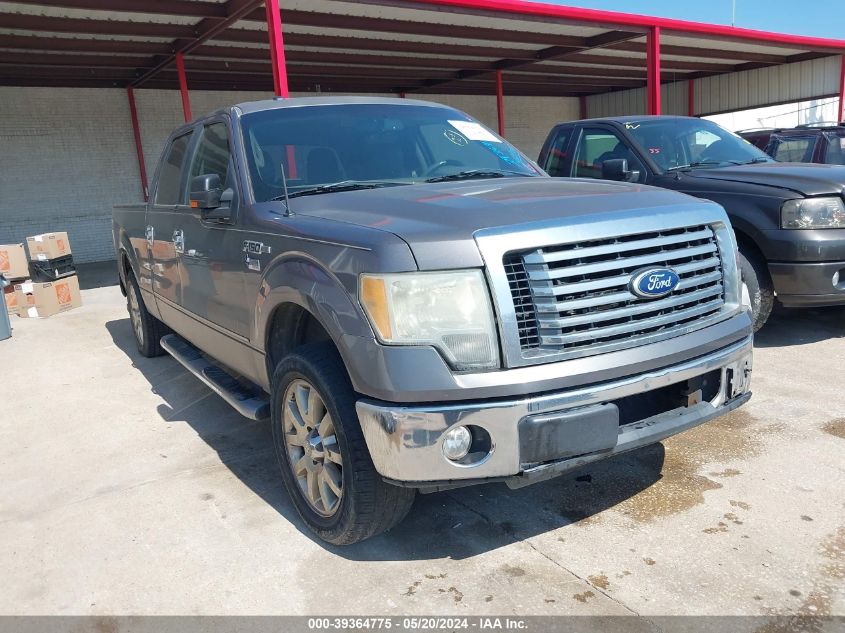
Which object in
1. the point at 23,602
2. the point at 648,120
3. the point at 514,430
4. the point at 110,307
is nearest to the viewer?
the point at 514,430

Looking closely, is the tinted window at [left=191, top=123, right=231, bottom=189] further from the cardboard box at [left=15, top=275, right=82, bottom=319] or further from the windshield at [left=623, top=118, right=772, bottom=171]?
the cardboard box at [left=15, top=275, right=82, bottom=319]

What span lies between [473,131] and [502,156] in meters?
0.26

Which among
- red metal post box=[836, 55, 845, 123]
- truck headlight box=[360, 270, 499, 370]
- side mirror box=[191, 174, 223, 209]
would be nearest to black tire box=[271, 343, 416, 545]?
truck headlight box=[360, 270, 499, 370]

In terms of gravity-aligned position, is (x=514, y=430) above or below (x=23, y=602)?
above

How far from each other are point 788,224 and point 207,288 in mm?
4141

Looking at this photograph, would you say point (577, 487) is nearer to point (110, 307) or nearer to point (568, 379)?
point (568, 379)

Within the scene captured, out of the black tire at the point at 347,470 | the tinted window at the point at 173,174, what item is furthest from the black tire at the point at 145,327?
the black tire at the point at 347,470

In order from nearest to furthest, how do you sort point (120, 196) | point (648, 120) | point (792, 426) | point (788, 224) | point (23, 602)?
point (23, 602), point (792, 426), point (788, 224), point (648, 120), point (120, 196)

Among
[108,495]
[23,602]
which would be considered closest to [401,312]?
[23,602]

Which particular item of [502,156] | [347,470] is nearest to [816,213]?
[502,156]

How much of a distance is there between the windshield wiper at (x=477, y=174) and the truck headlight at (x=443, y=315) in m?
1.26

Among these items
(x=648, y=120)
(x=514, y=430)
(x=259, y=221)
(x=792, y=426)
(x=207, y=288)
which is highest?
(x=648, y=120)

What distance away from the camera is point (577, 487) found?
10.7 feet

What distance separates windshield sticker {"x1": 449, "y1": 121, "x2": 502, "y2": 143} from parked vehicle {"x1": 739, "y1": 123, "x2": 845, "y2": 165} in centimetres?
558
